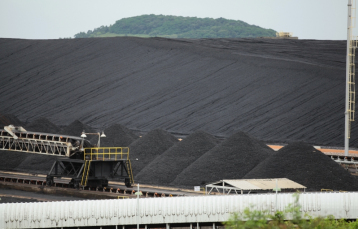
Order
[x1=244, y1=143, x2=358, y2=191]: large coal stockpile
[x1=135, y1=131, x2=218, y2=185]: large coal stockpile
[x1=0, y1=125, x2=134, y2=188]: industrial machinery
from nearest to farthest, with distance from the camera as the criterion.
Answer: [x1=244, y1=143, x2=358, y2=191]: large coal stockpile
[x1=0, y1=125, x2=134, y2=188]: industrial machinery
[x1=135, y1=131, x2=218, y2=185]: large coal stockpile

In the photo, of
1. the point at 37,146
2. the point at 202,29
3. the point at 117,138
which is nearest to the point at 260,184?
the point at 37,146

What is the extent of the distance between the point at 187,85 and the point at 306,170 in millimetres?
38702

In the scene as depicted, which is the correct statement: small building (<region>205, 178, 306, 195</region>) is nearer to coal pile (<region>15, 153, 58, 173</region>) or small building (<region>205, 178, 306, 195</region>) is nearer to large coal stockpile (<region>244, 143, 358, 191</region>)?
large coal stockpile (<region>244, 143, 358, 191</region>)

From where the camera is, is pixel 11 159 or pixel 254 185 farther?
pixel 11 159

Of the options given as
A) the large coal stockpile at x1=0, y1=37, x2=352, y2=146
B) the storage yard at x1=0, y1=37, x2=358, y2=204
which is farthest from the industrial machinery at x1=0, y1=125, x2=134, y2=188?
the large coal stockpile at x1=0, y1=37, x2=352, y2=146

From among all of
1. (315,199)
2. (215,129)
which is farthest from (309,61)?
(315,199)

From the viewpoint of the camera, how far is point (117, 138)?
47.1 metres

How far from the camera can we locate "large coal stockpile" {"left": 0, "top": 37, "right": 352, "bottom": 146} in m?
59.7

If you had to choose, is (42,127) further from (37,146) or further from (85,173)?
(85,173)

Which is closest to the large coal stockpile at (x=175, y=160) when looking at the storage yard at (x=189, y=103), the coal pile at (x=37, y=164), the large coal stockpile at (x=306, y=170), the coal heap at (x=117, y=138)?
the storage yard at (x=189, y=103)

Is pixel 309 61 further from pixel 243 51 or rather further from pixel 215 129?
pixel 215 129

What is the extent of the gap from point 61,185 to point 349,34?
22521mm

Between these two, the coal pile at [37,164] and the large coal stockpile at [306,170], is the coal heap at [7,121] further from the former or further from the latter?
the large coal stockpile at [306,170]

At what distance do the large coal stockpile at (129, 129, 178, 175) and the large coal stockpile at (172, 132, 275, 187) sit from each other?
15.3 feet
